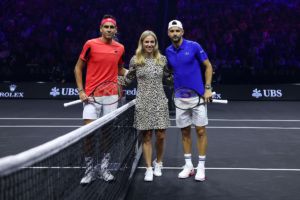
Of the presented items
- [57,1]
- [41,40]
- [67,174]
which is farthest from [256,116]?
[57,1]

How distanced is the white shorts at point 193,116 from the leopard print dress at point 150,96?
0.25m

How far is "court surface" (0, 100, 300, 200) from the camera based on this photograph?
502cm

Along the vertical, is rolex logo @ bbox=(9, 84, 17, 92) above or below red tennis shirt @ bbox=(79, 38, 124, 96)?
above

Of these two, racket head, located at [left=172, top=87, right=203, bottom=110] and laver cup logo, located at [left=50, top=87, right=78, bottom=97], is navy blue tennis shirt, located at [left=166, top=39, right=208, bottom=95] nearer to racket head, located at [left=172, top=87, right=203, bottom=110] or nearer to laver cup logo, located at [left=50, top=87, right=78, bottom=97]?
racket head, located at [left=172, top=87, right=203, bottom=110]

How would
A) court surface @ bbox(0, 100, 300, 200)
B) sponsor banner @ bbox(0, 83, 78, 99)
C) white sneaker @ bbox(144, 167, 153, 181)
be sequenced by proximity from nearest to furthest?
court surface @ bbox(0, 100, 300, 200), white sneaker @ bbox(144, 167, 153, 181), sponsor banner @ bbox(0, 83, 78, 99)

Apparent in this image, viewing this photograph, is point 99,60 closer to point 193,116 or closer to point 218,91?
point 193,116

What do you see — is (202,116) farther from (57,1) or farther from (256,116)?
(57,1)

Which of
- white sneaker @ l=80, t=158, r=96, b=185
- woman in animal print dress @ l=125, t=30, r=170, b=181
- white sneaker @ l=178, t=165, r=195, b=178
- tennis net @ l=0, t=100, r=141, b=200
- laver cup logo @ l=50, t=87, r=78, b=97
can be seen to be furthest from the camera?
laver cup logo @ l=50, t=87, r=78, b=97

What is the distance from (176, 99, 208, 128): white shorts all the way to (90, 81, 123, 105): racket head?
80cm

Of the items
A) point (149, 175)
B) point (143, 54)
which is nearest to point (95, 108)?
point (143, 54)

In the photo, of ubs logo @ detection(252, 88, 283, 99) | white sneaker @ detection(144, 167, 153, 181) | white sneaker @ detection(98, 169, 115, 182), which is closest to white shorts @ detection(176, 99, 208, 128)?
white sneaker @ detection(144, 167, 153, 181)

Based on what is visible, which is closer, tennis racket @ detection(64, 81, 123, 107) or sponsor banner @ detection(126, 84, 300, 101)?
tennis racket @ detection(64, 81, 123, 107)

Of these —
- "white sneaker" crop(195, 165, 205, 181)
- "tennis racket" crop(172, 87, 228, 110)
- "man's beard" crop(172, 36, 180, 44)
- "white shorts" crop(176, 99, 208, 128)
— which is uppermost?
"man's beard" crop(172, 36, 180, 44)

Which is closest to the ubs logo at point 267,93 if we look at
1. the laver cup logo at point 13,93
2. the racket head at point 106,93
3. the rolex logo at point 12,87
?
the laver cup logo at point 13,93
